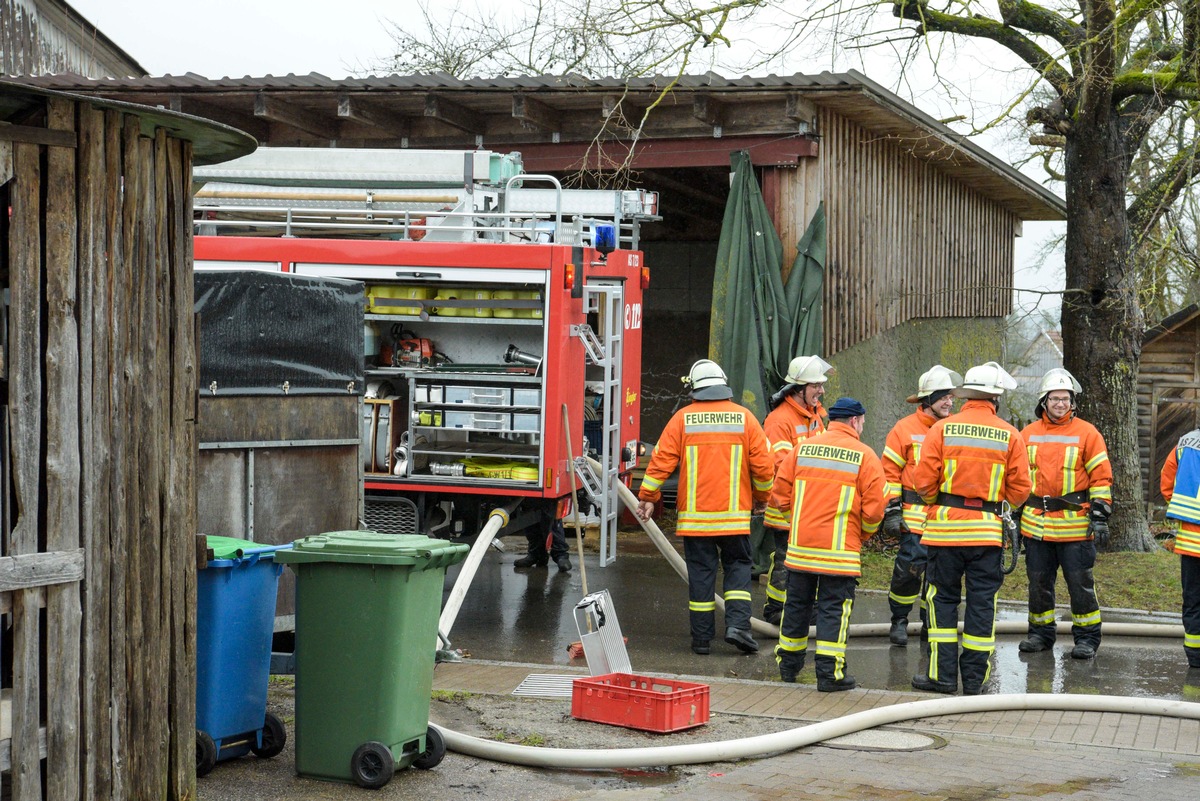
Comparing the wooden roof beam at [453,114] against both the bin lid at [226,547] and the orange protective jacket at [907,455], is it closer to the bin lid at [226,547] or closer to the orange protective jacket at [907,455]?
the orange protective jacket at [907,455]

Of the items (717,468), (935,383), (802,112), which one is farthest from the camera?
(802,112)

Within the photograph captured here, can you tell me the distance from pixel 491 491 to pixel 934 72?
4907 mm

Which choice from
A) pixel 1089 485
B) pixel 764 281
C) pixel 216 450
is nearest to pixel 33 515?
pixel 216 450

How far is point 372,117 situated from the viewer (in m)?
12.1

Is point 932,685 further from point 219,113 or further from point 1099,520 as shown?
point 219,113

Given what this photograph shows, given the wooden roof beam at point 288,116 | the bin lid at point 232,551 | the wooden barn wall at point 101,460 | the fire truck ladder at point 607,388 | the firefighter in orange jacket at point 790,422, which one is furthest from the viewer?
the wooden roof beam at point 288,116

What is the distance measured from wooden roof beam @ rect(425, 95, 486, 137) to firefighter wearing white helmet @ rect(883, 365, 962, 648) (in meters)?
5.19

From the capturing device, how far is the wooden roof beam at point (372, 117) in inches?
456

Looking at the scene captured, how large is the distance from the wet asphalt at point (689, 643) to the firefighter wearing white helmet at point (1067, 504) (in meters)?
0.37

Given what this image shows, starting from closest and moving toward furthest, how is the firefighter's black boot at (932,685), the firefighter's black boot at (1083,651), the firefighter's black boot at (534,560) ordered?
1. the firefighter's black boot at (932,685)
2. the firefighter's black boot at (1083,651)
3. the firefighter's black boot at (534,560)

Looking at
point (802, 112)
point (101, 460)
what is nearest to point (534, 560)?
point (802, 112)

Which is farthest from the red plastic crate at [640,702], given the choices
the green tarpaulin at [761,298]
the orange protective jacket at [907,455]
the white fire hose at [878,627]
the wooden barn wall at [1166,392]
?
the wooden barn wall at [1166,392]

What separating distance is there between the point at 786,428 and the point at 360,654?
4.49 metres

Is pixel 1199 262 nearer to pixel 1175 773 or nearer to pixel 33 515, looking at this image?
pixel 1175 773
